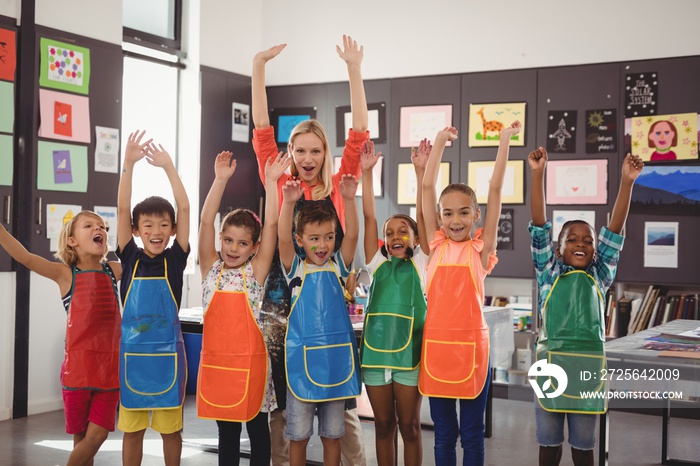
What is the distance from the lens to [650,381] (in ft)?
8.48

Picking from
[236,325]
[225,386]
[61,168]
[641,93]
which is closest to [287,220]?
[236,325]

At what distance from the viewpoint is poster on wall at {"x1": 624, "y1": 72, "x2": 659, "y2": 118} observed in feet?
17.9

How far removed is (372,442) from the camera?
4.38 m

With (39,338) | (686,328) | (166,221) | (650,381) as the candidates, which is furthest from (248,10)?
(650,381)

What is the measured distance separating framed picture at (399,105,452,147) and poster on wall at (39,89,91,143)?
2.32 meters

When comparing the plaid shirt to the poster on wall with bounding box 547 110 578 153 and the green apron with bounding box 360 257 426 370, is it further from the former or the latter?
the poster on wall with bounding box 547 110 578 153

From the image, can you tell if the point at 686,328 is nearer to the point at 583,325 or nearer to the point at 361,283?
the point at 583,325

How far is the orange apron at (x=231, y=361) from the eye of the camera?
9.34ft

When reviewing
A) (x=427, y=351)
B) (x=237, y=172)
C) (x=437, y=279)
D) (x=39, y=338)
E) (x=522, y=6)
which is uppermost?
(x=522, y=6)

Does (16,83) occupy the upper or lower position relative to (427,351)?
upper

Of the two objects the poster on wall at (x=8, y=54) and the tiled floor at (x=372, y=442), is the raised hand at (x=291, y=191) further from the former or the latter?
the poster on wall at (x=8, y=54)

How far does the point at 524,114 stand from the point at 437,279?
3.25 m

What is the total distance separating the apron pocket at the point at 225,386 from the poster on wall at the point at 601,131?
3.62 meters

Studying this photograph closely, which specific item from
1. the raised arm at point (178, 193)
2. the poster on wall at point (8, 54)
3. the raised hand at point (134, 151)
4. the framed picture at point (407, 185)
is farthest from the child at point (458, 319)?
the framed picture at point (407, 185)
